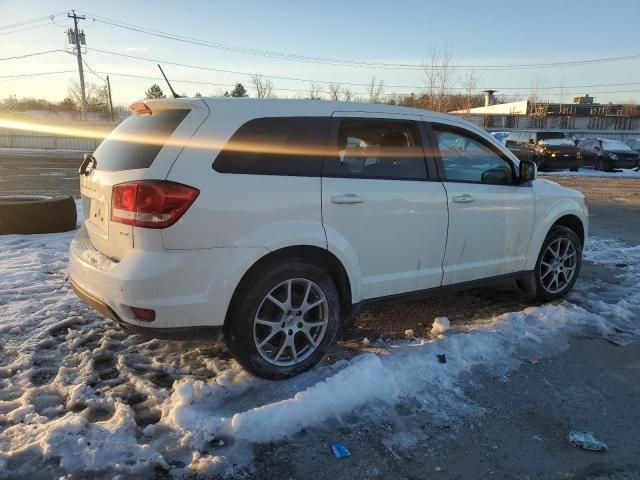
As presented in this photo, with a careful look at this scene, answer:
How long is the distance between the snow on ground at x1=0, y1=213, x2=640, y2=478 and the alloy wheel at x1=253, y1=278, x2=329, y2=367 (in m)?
0.18

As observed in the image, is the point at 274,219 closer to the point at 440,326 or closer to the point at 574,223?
the point at 440,326

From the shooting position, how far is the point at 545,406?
3289 millimetres

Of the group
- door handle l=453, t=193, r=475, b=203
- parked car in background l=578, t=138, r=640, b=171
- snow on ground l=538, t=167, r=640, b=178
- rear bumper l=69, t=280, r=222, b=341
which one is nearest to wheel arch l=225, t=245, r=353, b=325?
rear bumper l=69, t=280, r=222, b=341

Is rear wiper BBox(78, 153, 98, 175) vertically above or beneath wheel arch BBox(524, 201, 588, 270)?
above

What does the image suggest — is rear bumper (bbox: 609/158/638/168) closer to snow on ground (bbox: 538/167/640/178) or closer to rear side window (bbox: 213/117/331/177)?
snow on ground (bbox: 538/167/640/178)

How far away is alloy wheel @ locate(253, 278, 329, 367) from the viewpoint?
11.2 ft

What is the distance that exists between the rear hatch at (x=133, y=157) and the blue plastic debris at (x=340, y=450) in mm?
1619

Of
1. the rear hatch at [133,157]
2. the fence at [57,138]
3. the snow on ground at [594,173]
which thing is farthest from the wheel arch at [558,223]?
the fence at [57,138]

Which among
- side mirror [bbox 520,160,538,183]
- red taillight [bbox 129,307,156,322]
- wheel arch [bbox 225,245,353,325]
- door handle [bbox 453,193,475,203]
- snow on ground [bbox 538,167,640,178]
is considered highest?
side mirror [bbox 520,160,538,183]

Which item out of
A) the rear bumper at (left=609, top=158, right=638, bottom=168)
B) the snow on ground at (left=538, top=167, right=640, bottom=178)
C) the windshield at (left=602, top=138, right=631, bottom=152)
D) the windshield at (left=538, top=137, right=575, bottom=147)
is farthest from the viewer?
the windshield at (left=602, top=138, right=631, bottom=152)

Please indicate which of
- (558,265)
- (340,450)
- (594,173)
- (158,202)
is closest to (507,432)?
(340,450)

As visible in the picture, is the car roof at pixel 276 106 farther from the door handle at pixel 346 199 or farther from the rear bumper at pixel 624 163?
the rear bumper at pixel 624 163

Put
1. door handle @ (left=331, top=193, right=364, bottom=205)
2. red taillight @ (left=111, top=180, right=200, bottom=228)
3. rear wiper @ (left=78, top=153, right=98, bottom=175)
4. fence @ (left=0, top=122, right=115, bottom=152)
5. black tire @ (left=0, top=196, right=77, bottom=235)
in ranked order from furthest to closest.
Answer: fence @ (left=0, top=122, right=115, bottom=152)
black tire @ (left=0, top=196, right=77, bottom=235)
rear wiper @ (left=78, top=153, right=98, bottom=175)
door handle @ (left=331, top=193, right=364, bottom=205)
red taillight @ (left=111, top=180, right=200, bottom=228)

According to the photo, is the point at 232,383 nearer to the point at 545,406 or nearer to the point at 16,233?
the point at 545,406
